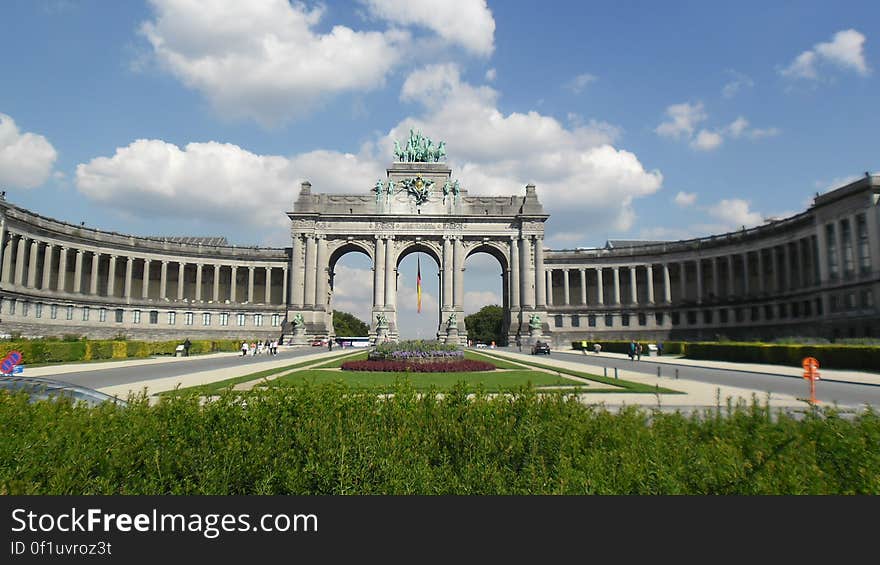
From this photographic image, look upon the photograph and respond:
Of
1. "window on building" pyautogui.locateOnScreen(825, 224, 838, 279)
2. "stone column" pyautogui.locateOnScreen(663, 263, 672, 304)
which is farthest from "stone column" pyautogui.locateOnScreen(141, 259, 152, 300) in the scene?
"window on building" pyautogui.locateOnScreen(825, 224, 838, 279)

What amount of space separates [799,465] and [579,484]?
3194mm

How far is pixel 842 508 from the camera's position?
13.4 feet

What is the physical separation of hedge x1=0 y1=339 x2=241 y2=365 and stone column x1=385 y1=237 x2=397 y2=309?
107 ft

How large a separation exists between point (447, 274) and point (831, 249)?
54.4 m

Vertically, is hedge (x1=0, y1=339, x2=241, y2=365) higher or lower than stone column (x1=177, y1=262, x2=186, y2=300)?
lower

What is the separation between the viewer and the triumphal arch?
296 ft

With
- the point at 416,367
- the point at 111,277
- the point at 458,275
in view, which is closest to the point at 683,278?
the point at 458,275

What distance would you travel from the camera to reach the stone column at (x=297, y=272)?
3531 inches

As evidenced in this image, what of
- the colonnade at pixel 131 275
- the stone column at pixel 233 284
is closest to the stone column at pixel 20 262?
the colonnade at pixel 131 275

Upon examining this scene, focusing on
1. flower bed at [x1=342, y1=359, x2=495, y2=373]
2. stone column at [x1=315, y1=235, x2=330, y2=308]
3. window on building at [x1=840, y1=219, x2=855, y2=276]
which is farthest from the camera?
stone column at [x1=315, y1=235, x2=330, y2=308]

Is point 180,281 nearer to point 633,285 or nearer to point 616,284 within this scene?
point 616,284

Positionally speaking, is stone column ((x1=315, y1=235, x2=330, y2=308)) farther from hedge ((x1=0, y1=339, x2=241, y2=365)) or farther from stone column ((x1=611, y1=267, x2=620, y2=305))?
stone column ((x1=611, y1=267, x2=620, y2=305))

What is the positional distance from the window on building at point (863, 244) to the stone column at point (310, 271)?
76.1m

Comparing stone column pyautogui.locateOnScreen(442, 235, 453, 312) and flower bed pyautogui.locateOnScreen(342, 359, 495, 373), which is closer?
flower bed pyautogui.locateOnScreen(342, 359, 495, 373)
